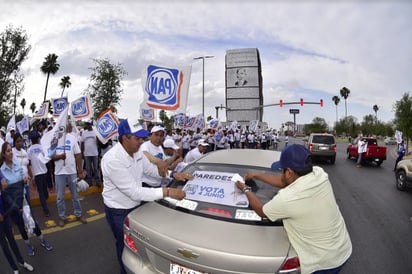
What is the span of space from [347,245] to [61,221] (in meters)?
4.89

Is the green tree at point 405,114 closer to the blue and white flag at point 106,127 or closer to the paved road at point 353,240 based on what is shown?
the paved road at point 353,240

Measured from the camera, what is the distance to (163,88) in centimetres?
588

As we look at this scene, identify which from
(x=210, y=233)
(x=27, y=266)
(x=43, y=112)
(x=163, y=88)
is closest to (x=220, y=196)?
(x=210, y=233)

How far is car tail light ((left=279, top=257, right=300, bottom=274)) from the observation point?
206 cm

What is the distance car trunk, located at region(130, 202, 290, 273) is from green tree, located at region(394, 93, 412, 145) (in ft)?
116

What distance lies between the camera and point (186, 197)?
2988 millimetres

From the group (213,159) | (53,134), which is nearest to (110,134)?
(53,134)

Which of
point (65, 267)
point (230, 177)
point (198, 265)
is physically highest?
point (230, 177)

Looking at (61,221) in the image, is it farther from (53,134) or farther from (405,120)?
(405,120)

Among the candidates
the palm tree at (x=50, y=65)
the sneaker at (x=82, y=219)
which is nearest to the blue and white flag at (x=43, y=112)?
the sneaker at (x=82, y=219)

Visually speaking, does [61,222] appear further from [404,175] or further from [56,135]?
[404,175]

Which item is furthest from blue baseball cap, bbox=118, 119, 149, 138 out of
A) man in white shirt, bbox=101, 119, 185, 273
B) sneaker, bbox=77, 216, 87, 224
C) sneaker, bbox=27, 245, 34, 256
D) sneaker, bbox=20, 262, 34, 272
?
sneaker, bbox=77, 216, 87, 224

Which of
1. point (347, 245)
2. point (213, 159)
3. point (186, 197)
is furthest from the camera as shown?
point (213, 159)

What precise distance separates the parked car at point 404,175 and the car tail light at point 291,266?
8689mm
